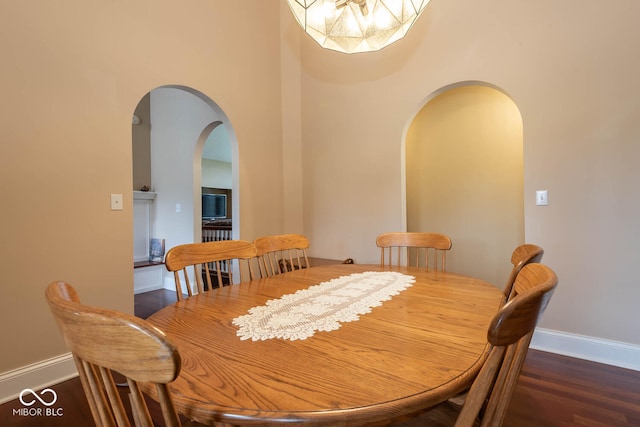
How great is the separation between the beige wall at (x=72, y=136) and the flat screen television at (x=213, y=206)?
5.31 m

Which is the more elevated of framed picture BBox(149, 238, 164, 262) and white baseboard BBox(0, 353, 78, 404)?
framed picture BBox(149, 238, 164, 262)

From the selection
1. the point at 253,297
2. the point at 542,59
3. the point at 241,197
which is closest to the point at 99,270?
the point at 241,197

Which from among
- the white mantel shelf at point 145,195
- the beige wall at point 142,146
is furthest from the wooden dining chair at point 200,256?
the beige wall at point 142,146

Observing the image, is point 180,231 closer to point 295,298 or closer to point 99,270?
point 99,270

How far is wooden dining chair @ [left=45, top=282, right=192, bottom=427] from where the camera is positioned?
370 millimetres

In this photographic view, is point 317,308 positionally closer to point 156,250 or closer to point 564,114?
point 564,114

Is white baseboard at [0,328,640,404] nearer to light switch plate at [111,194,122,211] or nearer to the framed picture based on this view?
light switch plate at [111,194,122,211]

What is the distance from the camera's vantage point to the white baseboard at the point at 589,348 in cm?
188

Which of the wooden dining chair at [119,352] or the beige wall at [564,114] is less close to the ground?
the beige wall at [564,114]

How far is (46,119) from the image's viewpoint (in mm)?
1790

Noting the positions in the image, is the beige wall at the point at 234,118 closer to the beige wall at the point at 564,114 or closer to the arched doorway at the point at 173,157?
the beige wall at the point at 564,114

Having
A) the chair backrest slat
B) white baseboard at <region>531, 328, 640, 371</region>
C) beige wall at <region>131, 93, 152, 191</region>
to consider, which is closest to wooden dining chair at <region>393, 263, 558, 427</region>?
the chair backrest slat
